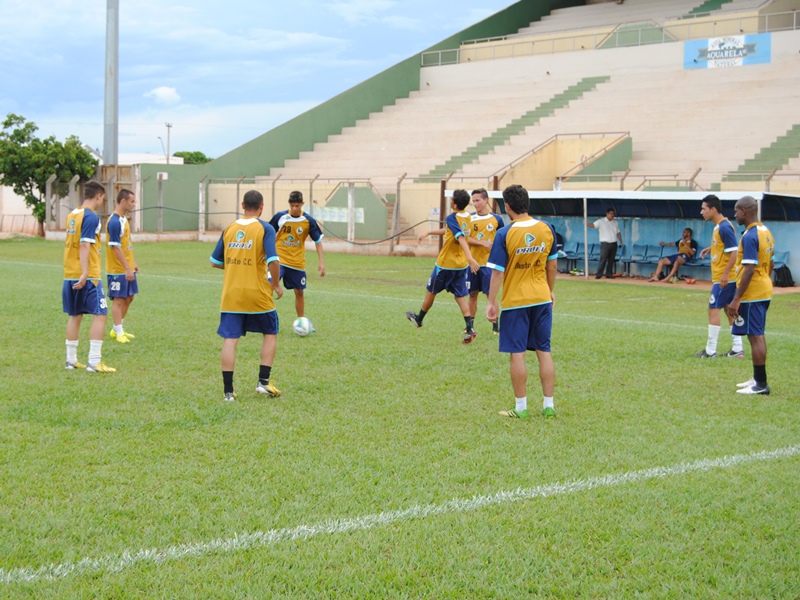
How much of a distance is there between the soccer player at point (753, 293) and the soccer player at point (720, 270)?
1467 millimetres

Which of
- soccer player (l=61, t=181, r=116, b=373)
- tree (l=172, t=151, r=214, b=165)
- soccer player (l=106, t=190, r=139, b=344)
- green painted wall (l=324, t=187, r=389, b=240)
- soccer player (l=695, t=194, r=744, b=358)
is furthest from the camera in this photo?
tree (l=172, t=151, r=214, b=165)

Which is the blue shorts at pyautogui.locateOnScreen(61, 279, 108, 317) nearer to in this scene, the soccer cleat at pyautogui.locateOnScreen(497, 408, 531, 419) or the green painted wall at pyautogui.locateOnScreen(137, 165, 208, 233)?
the soccer cleat at pyautogui.locateOnScreen(497, 408, 531, 419)

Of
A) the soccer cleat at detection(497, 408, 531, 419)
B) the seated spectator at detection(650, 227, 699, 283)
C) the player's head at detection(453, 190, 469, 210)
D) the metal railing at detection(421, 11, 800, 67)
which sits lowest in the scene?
A: the soccer cleat at detection(497, 408, 531, 419)

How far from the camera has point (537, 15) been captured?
51.2 meters

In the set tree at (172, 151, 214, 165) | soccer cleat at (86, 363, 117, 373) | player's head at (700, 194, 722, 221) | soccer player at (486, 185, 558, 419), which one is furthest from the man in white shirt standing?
tree at (172, 151, 214, 165)

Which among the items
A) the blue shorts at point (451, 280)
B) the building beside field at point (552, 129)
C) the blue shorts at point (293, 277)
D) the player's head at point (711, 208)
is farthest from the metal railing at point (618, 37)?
the blue shorts at point (293, 277)

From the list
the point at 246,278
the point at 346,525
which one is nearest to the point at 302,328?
the point at 246,278

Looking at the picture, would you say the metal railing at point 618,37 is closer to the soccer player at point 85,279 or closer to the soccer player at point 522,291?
the soccer player at point 522,291

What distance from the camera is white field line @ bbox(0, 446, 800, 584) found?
4332 millimetres

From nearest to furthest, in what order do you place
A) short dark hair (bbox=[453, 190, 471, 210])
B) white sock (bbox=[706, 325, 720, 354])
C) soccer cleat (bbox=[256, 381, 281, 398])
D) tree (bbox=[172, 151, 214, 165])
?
1. soccer cleat (bbox=[256, 381, 281, 398])
2. white sock (bbox=[706, 325, 720, 354])
3. short dark hair (bbox=[453, 190, 471, 210])
4. tree (bbox=[172, 151, 214, 165])

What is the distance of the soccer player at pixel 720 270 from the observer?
10.5 meters

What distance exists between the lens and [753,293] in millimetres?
8961

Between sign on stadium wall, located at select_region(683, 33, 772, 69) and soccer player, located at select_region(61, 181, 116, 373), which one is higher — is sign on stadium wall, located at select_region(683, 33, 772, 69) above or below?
above

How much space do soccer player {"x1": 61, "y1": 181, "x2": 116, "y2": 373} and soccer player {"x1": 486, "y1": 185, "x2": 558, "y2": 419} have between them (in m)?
4.20
